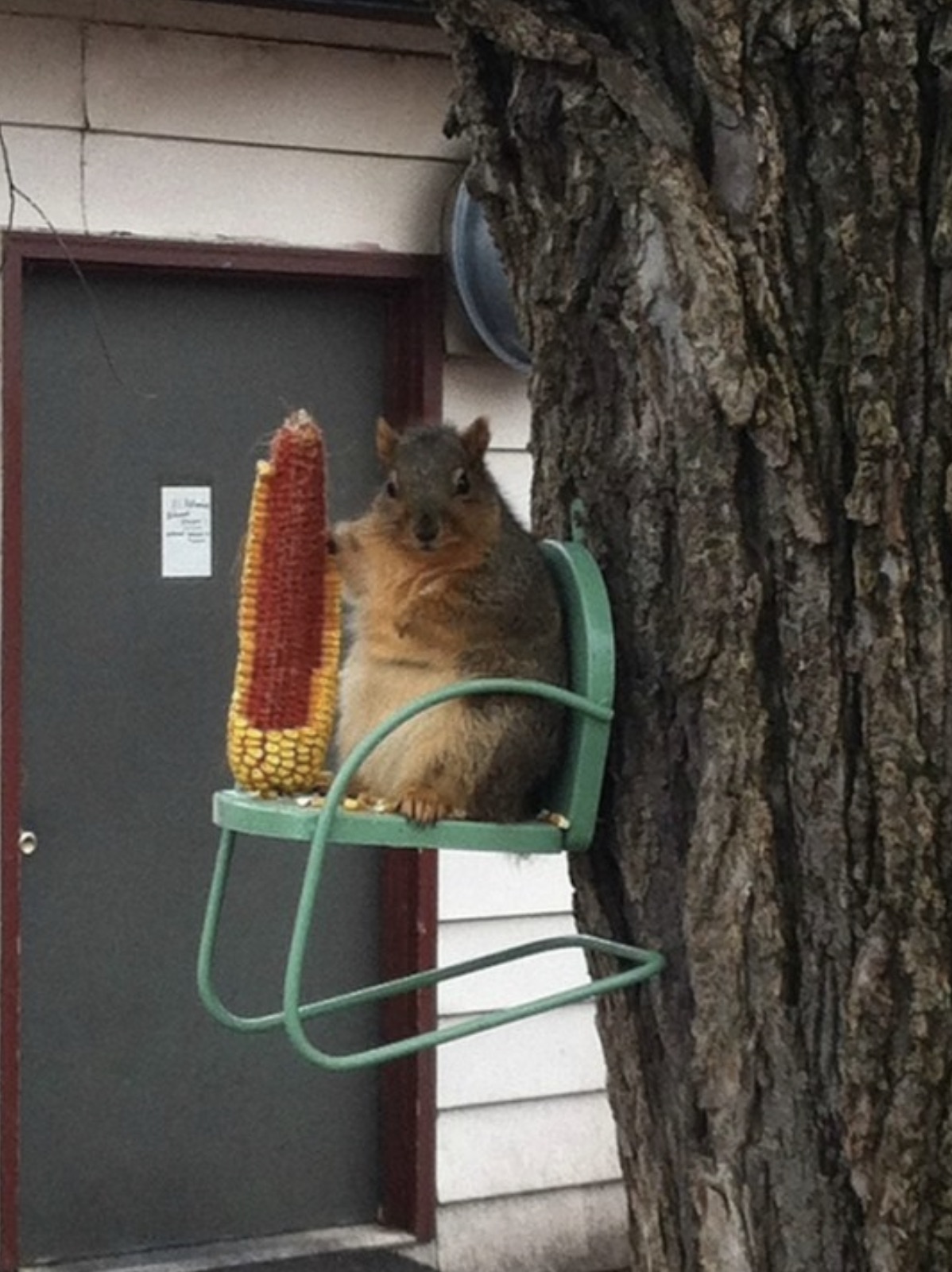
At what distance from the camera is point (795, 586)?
86.4 inches

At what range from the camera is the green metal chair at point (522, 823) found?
2.23 m

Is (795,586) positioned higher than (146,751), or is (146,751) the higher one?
(795,586)

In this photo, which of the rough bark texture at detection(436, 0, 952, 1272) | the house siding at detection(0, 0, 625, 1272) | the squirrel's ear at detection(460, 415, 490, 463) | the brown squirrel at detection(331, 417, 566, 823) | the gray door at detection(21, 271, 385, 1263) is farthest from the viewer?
the gray door at detection(21, 271, 385, 1263)

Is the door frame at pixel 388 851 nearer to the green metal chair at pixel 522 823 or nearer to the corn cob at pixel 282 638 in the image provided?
the corn cob at pixel 282 638

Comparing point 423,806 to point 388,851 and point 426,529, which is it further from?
point 388,851

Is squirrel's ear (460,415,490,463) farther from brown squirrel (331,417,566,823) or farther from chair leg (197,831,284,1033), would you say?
chair leg (197,831,284,1033)

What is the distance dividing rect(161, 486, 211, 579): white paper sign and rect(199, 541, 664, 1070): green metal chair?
10.4 ft

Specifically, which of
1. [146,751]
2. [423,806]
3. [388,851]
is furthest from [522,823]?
[388,851]

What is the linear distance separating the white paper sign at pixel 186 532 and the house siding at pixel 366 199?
55cm

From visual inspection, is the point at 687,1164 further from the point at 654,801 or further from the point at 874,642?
the point at 874,642

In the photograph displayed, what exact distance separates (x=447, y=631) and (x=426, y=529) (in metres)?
0.11

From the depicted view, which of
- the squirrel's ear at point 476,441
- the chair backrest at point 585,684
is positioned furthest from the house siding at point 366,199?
the chair backrest at point 585,684

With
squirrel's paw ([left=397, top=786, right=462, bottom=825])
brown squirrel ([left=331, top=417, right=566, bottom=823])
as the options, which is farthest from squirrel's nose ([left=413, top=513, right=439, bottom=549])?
squirrel's paw ([left=397, top=786, right=462, bottom=825])

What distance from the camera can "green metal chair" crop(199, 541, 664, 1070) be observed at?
7.31 feet
